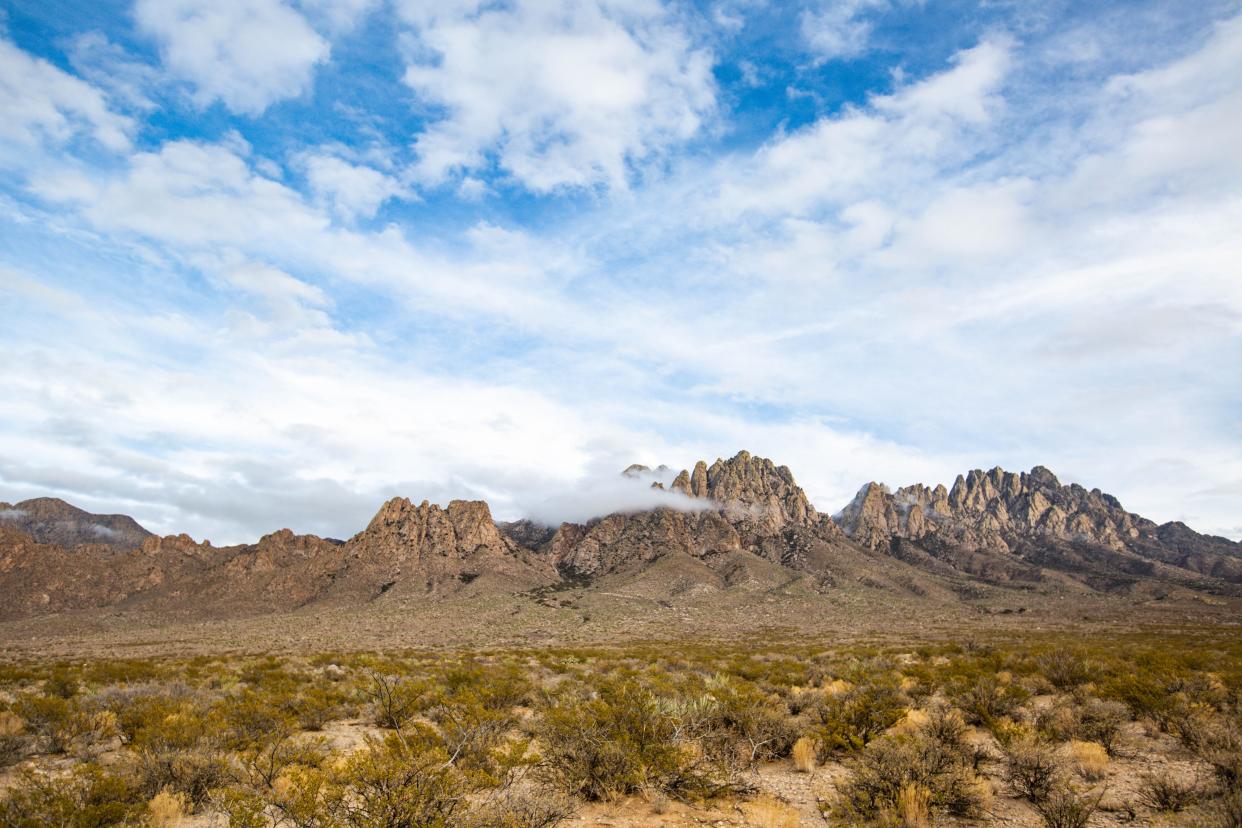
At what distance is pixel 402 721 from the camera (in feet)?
47.8

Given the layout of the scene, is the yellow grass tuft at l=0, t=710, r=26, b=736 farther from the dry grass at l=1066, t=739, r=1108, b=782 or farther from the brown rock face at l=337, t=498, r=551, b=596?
the brown rock face at l=337, t=498, r=551, b=596

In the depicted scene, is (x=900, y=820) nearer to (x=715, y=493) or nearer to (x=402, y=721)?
(x=402, y=721)

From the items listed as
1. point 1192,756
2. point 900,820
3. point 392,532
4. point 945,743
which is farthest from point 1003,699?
point 392,532

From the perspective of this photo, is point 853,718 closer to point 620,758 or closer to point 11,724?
point 620,758

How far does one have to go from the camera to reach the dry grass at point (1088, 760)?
378 inches

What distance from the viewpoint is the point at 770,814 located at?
7.84m

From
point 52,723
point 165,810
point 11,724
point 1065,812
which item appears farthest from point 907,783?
point 11,724

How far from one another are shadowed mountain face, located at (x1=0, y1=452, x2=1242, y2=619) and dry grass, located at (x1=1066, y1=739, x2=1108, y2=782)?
4111 inches

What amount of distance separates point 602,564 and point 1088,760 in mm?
154856

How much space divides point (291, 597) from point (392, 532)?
33859mm

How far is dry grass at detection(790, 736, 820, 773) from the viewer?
10.8m

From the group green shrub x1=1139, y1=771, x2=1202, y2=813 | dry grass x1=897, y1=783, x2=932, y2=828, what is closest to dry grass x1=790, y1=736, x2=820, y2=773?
dry grass x1=897, y1=783, x2=932, y2=828

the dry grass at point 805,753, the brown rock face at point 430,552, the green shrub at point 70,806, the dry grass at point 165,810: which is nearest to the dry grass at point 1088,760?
the dry grass at point 805,753

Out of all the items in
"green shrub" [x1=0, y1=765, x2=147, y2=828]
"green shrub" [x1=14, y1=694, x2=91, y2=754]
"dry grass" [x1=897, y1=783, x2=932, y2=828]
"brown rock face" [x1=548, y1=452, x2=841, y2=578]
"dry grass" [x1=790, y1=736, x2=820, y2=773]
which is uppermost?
"brown rock face" [x1=548, y1=452, x2=841, y2=578]
